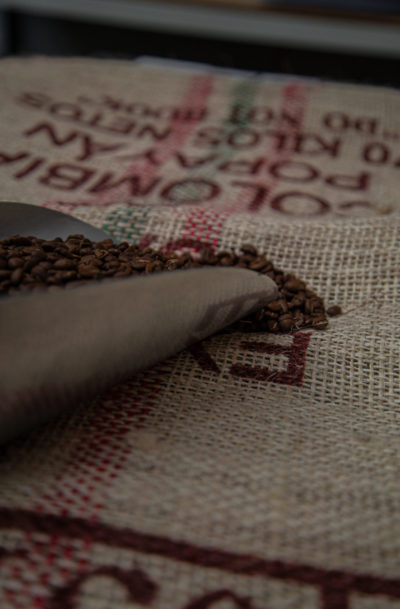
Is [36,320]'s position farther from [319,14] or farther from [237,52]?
[237,52]

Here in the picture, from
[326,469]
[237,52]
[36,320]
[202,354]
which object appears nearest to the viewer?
[36,320]

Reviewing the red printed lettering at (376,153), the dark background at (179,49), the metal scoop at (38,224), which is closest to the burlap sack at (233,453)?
the metal scoop at (38,224)

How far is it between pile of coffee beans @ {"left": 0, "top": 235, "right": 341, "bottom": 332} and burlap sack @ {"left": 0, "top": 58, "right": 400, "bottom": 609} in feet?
0.15

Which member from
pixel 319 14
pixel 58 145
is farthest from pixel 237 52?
pixel 58 145

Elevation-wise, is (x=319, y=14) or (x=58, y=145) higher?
(x=319, y=14)

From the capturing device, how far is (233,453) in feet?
2.48

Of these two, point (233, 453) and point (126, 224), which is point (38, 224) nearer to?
point (126, 224)

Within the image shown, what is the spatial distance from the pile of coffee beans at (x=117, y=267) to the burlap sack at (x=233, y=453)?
4 cm

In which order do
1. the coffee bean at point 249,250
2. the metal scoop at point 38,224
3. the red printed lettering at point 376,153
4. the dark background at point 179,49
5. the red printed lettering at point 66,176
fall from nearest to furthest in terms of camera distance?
1. the metal scoop at point 38,224
2. the coffee bean at point 249,250
3. the red printed lettering at point 66,176
4. the red printed lettering at point 376,153
5. the dark background at point 179,49

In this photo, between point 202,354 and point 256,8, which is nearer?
point 202,354

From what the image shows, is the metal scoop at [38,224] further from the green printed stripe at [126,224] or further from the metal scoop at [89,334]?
the metal scoop at [89,334]

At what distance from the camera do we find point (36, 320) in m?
0.64

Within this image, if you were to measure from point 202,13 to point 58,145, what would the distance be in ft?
6.39

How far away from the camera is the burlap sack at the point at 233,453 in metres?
0.61
